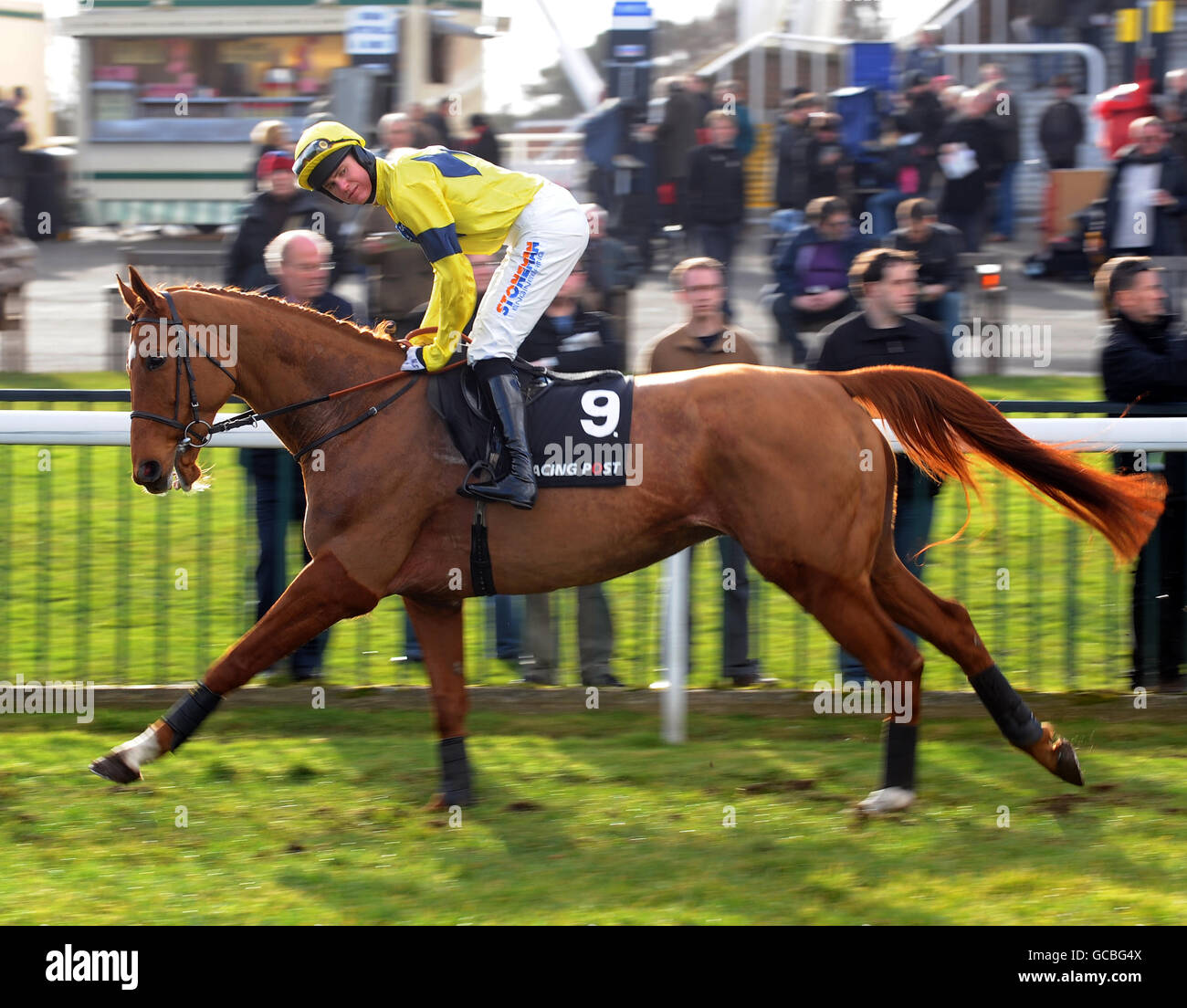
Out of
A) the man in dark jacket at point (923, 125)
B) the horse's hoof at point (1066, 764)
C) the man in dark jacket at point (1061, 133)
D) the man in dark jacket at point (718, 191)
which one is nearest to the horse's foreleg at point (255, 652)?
the horse's hoof at point (1066, 764)

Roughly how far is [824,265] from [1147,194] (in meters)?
2.83

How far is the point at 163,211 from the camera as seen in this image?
17766mm

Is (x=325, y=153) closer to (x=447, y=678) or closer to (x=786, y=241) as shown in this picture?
(x=447, y=678)

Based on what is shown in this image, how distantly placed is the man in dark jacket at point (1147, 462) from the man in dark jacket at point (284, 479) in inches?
119

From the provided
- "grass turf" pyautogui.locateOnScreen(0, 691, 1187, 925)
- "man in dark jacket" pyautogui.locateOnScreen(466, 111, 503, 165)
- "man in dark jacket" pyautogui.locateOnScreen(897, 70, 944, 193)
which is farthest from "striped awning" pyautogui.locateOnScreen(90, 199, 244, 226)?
"grass turf" pyautogui.locateOnScreen(0, 691, 1187, 925)

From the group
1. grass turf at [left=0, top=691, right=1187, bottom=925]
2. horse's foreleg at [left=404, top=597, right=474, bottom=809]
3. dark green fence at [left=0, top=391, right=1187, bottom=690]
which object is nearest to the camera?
grass turf at [left=0, top=691, right=1187, bottom=925]

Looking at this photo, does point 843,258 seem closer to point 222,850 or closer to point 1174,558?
point 1174,558

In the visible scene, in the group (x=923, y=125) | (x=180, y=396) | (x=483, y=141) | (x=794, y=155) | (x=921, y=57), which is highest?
(x=921, y=57)

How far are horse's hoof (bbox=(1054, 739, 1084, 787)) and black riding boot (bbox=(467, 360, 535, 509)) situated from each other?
189 centimetres

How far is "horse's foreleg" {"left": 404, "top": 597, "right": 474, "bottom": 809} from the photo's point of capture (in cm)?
518

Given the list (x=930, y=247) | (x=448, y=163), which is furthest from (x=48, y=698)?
(x=930, y=247)

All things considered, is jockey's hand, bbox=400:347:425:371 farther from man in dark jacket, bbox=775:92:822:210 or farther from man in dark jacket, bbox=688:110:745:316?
man in dark jacket, bbox=775:92:822:210

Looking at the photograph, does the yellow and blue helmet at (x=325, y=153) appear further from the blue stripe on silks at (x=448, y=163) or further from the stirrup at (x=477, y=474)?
the stirrup at (x=477, y=474)
